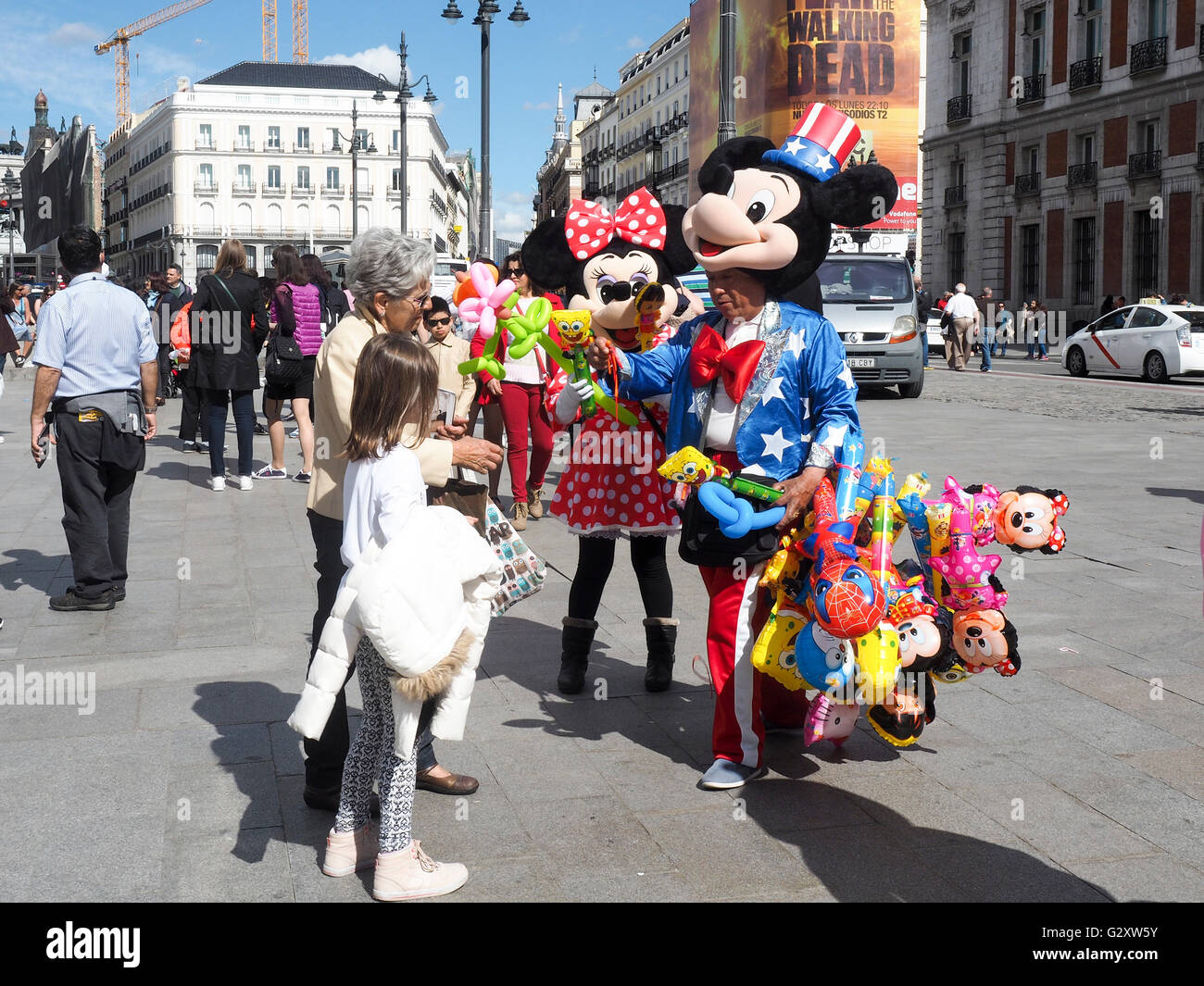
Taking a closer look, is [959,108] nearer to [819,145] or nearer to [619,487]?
[619,487]

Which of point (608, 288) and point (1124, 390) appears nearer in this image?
point (608, 288)

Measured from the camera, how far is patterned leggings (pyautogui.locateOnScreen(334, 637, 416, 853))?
3.29 meters

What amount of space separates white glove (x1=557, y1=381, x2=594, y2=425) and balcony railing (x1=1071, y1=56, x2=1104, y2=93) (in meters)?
37.3

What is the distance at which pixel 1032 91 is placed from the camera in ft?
131

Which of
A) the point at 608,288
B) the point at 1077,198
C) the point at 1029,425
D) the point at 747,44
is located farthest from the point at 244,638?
the point at 1077,198

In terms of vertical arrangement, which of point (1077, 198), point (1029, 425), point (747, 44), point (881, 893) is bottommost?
point (881, 893)

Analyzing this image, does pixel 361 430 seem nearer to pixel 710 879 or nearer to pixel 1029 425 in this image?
pixel 710 879

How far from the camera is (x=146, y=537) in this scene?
8250 mm

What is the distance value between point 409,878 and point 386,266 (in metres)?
1.70

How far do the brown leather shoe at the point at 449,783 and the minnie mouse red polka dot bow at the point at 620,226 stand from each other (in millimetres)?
2344

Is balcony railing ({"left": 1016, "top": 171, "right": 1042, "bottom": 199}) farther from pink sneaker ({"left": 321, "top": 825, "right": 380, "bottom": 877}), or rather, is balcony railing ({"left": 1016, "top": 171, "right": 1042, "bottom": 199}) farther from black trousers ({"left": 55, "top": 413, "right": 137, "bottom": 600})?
pink sneaker ({"left": 321, "top": 825, "right": 380, "bottom": 877})

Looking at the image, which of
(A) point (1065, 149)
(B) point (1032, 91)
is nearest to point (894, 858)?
(A) point (1065, 149)

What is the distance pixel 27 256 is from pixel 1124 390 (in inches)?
2449

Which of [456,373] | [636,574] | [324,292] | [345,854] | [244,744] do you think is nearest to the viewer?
[345,854]
